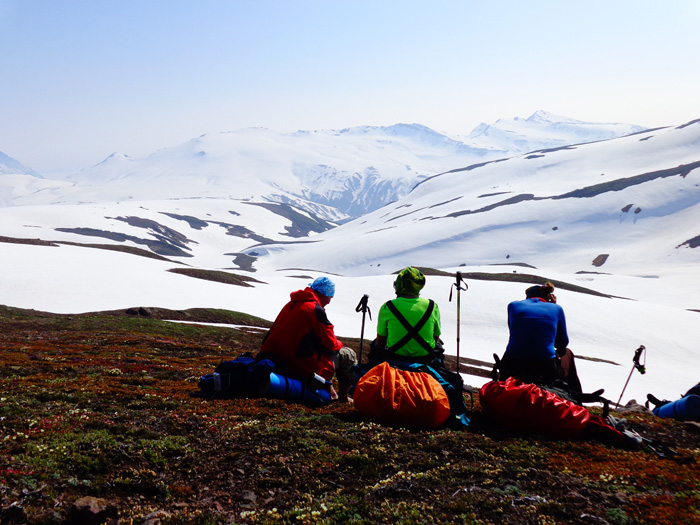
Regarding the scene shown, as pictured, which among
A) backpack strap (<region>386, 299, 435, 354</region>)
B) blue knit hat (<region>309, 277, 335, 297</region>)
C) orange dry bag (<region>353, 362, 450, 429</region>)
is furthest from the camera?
blue knit hat (<region>309, 277, 335, 297</region>)

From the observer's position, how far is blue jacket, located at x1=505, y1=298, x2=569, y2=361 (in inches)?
429

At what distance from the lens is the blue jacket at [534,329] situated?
1089cm

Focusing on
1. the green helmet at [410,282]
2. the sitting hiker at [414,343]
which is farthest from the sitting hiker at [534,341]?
the green helmet at [410,282]

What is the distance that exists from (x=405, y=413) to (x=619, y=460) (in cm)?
404

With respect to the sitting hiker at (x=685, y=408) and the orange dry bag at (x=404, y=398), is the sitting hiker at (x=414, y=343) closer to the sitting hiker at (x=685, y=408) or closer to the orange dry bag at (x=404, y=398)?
the orange dry bag at (x=404, y=398)

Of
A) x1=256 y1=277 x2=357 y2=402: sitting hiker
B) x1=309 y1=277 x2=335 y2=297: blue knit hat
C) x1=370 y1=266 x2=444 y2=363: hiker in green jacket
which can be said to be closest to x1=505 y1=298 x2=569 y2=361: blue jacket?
x1=370 y1=266 x2=444 y2=363: hiker in green jacket

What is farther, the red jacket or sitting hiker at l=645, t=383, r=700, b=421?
sitting hiker at l=645, t=383, r=700, b=421

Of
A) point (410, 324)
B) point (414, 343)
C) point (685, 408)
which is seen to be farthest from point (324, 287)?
point (685, 408)

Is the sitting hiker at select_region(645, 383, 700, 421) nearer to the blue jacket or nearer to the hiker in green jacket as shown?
the blue jacket

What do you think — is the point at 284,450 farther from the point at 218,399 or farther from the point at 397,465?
the point at 218,399

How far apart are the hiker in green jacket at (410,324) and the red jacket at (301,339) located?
147 cm

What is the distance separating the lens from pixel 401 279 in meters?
11.2

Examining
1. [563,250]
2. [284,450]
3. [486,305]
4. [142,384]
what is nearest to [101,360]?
[142,384]

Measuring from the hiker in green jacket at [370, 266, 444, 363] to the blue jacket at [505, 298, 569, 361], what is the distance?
6.05 feet
